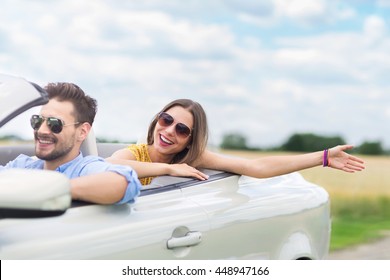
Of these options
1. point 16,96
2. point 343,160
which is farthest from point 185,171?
point 16,96

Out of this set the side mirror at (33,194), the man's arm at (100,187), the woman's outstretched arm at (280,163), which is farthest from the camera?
the woman's outstretched arm at (280,163)

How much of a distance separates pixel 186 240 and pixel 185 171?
21.3 inches

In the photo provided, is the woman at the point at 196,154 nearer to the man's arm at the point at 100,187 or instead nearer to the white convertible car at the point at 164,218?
the white convertible car at the point at 164,218

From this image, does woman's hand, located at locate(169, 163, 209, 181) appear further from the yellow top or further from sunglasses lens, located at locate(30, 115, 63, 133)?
sunglasses lens, located at locate(30, 115, 63, 133)

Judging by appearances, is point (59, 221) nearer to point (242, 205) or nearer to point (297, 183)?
point (242, 205)

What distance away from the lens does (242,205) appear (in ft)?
11.8

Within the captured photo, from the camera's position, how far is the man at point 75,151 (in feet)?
9.76

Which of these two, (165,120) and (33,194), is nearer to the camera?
(33,194)

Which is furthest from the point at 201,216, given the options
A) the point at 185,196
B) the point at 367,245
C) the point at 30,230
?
the point at 367,245

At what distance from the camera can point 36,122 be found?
318 centimetres

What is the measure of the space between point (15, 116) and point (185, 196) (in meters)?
0.88

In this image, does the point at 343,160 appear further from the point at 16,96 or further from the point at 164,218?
the point at 16,96

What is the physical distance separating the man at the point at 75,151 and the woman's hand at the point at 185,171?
41 cm

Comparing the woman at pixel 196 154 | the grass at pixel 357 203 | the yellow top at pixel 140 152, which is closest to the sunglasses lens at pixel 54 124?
the woman at pixel 196 154
